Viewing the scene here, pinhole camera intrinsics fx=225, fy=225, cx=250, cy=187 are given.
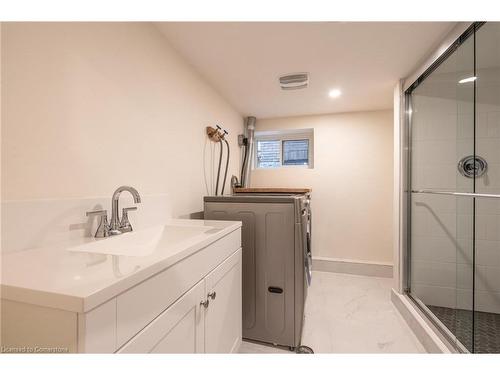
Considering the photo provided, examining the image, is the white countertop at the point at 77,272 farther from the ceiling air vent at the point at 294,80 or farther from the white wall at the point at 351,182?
the white wall at the point at 351,182

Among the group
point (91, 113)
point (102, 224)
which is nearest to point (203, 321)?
point (102, 224)

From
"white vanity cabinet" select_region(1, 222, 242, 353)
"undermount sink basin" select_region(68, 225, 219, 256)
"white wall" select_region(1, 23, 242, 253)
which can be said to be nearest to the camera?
"white vanity cabinet" select_region(1, 222, 242, 353)

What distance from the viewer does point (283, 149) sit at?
326cm

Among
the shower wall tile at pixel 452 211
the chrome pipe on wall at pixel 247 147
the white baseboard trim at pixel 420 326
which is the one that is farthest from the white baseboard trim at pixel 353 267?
the chrome pipe on wall at pixel 247 147

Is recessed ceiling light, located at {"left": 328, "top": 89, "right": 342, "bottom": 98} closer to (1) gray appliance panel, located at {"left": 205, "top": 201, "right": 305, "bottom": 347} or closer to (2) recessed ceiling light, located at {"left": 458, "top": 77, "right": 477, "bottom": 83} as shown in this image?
(2) recessed ceiling light, located at {"left": 458, "top": 77, "right": 477, "bottom": 83}

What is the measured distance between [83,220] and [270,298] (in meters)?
1.23

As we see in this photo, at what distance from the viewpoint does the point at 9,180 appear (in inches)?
Answer: 28.9

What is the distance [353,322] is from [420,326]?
448mm

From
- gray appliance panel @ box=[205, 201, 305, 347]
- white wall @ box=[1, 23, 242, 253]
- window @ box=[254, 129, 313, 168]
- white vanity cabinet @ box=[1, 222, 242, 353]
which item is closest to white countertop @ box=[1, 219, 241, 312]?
white vanity cabinet @ box=[1, 222, 242, 353]

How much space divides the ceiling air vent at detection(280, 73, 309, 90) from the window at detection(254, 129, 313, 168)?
1.15 meters

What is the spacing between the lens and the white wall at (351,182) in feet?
8.87

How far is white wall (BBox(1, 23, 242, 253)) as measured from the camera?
0.77 meters

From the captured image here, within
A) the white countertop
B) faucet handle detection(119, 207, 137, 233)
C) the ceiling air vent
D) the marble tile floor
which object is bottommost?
the marble tile floor

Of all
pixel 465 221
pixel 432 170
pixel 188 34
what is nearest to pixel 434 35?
pixel 432 170
